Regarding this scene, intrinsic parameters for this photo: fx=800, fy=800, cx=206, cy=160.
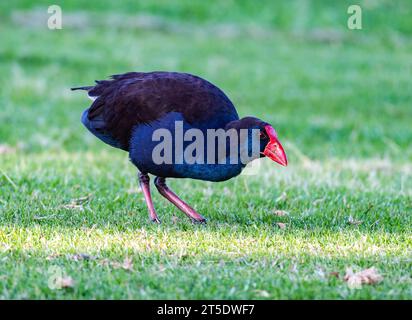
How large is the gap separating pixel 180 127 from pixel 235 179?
2726 millimetres

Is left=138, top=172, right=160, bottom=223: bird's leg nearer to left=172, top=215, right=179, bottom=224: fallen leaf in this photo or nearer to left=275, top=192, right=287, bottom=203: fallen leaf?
left=172, top=215, right=179, bottom=224: fallen leaf

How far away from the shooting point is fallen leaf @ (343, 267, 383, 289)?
4.92m

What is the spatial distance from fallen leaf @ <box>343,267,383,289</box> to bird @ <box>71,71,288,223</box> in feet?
4.93

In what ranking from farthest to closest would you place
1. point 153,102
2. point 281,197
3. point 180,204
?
point 281,197 → point 180,204 → point 153,102

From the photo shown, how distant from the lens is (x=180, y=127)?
246 inches

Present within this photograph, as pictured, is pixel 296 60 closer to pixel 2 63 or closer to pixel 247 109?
pixel 247 109

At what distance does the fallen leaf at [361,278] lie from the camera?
492cm

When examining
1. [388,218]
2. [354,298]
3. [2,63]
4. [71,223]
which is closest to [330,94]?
[2,63]

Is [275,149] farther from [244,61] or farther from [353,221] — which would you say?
[244,61]

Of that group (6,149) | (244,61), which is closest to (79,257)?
(6,149)

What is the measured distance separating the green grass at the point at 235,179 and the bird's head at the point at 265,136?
24.2 inches

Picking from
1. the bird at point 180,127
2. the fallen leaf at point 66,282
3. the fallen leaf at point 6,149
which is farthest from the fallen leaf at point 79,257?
the fallen leaf at point 6,149

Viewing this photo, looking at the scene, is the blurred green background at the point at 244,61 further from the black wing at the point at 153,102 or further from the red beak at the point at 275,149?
the red beak at the point at 275,149

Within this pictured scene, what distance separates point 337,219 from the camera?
6734 millimetres
